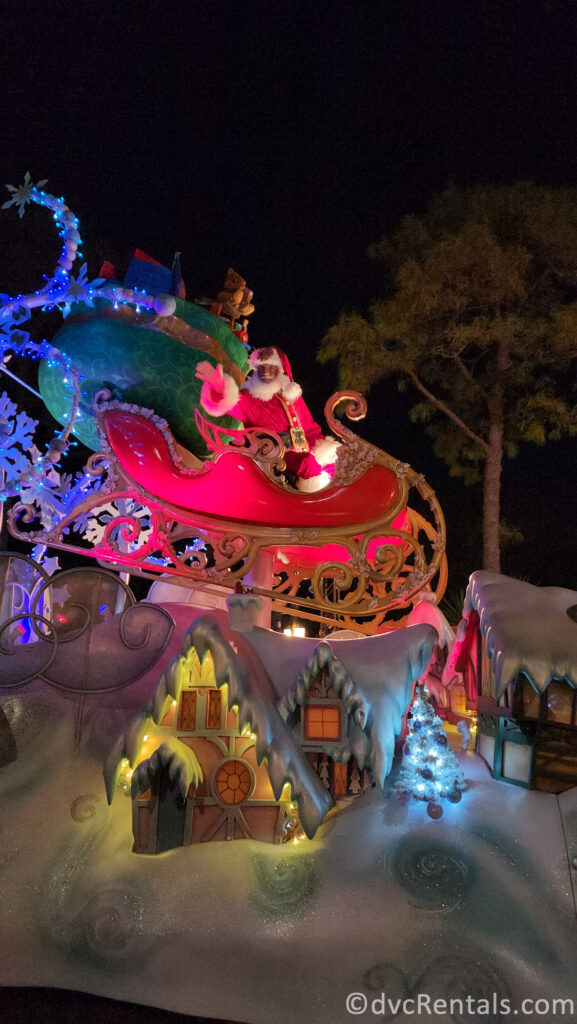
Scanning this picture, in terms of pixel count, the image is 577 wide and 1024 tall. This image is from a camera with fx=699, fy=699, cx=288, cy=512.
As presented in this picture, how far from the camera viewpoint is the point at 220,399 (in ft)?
26.6

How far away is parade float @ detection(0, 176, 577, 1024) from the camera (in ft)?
15.8

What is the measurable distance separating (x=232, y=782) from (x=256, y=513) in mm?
2909

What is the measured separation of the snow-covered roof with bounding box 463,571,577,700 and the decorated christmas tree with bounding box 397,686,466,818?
784 millimetres

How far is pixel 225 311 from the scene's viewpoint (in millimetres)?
8859

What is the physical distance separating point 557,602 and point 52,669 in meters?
4.57

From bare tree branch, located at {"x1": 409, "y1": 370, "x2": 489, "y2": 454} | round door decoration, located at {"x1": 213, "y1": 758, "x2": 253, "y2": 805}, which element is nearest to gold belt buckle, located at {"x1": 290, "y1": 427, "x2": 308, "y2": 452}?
round door decoration, located at {"x1": 213, "y1": 758, "x2": 253, "y2": 805}

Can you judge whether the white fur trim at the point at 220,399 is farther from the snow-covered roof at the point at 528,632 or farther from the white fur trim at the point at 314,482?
the snow-covered roof at the point at 528,632

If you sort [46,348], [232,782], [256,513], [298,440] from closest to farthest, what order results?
[232,782] < [256,513] < [46,348] < [298,440]

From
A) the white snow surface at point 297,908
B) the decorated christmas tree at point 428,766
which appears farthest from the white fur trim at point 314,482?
the white snow surface at point 297,908

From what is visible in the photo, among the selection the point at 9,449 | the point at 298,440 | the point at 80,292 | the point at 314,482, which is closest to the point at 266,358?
the point at 298,440

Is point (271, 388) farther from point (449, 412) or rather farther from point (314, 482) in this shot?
point (449, 412)

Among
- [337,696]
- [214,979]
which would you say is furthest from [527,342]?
[214,979]

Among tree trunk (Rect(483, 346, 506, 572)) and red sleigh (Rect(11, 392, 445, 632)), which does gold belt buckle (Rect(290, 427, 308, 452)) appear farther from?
tree trunk (Rect(483, 346, 506, 572))

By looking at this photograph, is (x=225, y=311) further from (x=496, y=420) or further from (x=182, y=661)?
(x=496, y=420)
